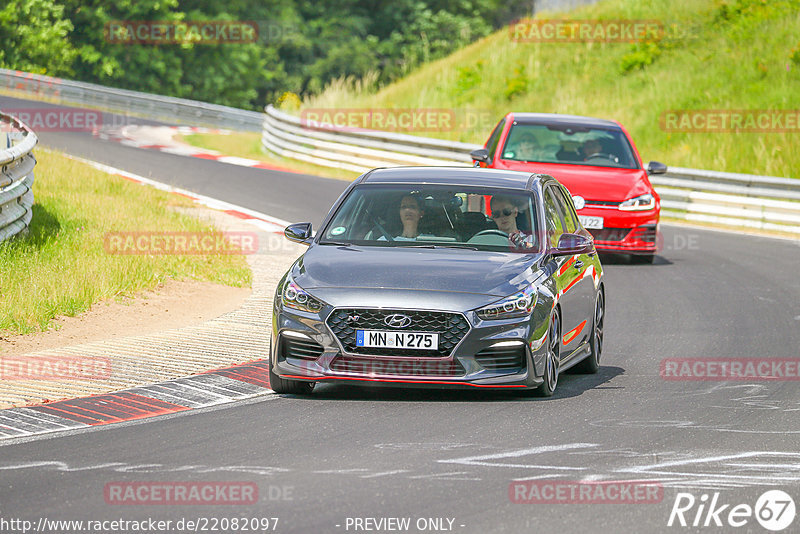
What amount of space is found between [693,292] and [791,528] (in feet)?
33.1

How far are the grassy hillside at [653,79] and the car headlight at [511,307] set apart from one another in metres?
21.1

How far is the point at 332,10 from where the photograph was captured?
7006 cm

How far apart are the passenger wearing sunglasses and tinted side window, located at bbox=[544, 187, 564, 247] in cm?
21

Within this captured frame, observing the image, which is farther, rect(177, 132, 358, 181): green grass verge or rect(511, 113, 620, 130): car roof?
rect(177, 132, 358, 181): green grass verge

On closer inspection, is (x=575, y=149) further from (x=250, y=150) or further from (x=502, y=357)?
(x=250, y=150)

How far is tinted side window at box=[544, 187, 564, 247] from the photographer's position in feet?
33.9

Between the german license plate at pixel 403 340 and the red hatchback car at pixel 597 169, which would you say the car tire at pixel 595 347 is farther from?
the red hatchback car at pixel 597 169

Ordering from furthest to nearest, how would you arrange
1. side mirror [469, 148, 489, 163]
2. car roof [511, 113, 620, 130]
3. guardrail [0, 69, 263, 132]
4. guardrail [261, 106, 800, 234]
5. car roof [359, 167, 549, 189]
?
1. guardrail [0, 69, 263, 132]
2. guardrail [261, 106, 800, 234]
3. car roof [511, 113, 620, 130]
4. side mirror [469, 148, 489, 163]
5. car roof [359, 167, 549, 189]

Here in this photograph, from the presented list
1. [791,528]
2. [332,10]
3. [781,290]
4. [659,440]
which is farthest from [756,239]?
[332,10]

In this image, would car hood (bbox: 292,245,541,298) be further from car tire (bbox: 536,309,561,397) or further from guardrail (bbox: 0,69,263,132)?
guardrail (bbox: 0,69,263,132)

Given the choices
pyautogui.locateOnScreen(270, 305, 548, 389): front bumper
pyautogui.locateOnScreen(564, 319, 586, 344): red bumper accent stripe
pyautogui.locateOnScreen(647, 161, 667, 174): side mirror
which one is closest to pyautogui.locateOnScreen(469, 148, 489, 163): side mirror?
pyautogui.locateOnScreen(647, 161, 667, 174): side mirror

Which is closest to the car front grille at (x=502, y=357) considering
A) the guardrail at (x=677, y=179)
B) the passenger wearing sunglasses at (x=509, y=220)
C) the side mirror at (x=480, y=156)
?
the passenger wearing sunglasses at (x=509, y=220)

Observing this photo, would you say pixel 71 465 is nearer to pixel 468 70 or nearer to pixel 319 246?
pixel 319 246

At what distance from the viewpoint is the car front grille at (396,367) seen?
8.99 m
